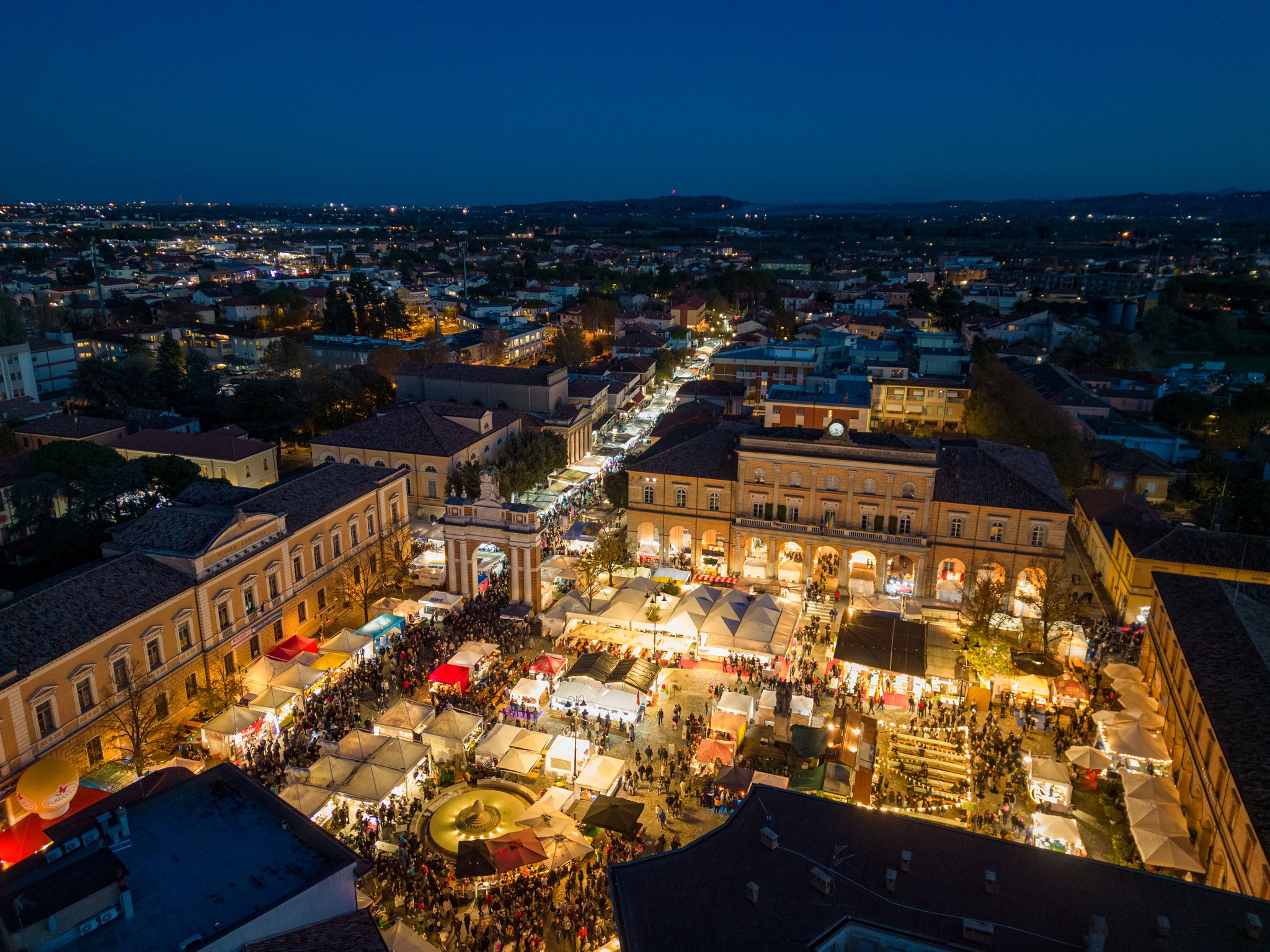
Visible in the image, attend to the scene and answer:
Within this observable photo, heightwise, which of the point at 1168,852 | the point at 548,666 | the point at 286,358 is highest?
the point at 286,358

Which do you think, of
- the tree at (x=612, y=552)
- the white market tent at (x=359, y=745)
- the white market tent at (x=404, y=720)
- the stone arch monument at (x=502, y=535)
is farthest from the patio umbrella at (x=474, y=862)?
the tree at (x=612, y=552)

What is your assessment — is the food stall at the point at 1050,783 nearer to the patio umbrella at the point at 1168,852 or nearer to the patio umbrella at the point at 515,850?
the patio umbrella at the point at 1168,852

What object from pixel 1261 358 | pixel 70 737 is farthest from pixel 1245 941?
pixel 1261 358

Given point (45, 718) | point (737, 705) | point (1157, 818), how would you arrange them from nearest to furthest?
point (1157, 818), point (45, 718), point (737, 705)

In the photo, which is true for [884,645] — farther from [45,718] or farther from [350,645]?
[45,718]

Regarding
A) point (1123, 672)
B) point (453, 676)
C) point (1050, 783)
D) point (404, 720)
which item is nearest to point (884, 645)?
point (1050, 783)

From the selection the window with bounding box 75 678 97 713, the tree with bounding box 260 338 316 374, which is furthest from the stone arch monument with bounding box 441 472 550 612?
the tree with bounding box 260 338 316 374
